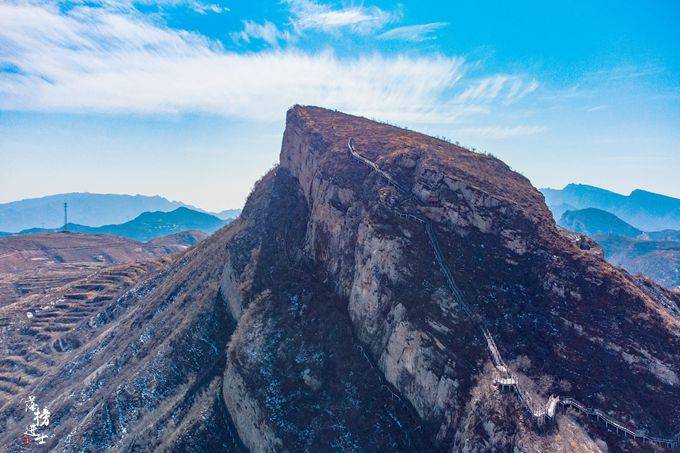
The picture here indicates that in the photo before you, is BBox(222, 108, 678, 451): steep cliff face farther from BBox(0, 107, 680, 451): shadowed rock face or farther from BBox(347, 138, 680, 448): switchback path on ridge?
BBox(347, 138, 680, 448): switchback path on ridge

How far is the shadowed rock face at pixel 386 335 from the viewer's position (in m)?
32.9

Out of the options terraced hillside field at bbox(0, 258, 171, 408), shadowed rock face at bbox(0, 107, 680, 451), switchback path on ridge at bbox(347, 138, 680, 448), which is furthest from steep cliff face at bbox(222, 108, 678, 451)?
terraced hillside field at bbox(0, 258, 171, 408)

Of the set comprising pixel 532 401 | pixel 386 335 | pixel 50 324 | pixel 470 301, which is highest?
pixel 470 301

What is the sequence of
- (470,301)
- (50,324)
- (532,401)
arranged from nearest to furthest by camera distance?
1. (532,401)
2. (470,301)
3. (50,324)

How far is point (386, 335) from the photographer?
139 feet

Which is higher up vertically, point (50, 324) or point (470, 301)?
point (470, 301)

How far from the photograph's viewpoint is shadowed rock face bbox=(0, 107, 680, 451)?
108 ft

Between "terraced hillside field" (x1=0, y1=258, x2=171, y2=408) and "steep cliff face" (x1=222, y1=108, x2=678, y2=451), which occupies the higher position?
"steep cliff face" (x1=222, y1=108, x2=678, y2=451)

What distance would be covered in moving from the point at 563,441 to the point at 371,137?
5619cm

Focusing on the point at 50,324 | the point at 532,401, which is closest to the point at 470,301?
the point at 532,401

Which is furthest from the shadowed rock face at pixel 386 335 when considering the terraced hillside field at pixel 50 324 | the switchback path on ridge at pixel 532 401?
the terraced hillside field at pixel 50 324

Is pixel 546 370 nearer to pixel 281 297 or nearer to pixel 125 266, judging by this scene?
pixel 281 297

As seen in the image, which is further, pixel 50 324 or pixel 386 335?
pixel 50 324

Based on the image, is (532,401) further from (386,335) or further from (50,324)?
(50,324)
